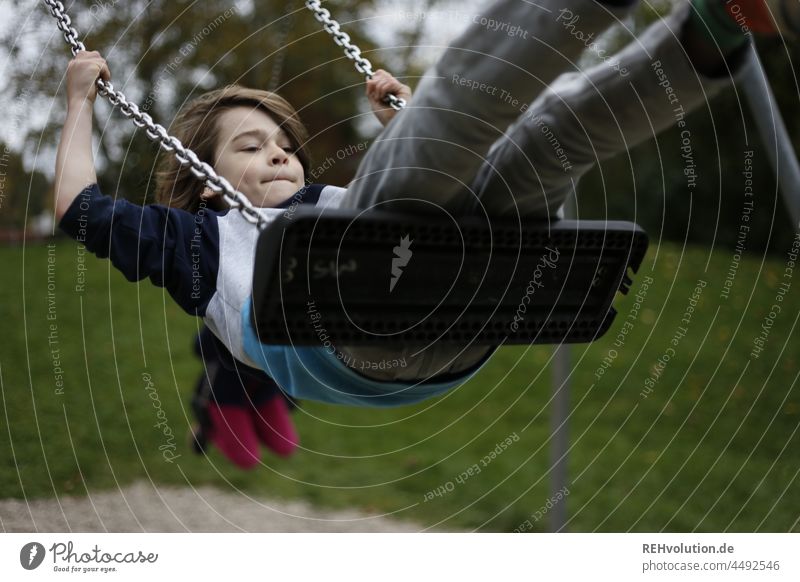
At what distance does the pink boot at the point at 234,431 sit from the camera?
1.69 m

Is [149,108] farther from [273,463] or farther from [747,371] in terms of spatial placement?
[747,371]

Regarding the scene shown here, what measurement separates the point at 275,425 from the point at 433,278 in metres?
0.97

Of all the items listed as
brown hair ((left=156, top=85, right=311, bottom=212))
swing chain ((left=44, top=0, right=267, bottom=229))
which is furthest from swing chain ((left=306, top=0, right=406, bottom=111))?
swing chain ((left=44, top=0, right=267, bottom=229))

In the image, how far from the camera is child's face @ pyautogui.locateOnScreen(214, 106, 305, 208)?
1014 mm

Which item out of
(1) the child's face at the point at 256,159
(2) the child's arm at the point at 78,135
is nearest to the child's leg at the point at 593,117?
(1) the child's face at the point at 256,159

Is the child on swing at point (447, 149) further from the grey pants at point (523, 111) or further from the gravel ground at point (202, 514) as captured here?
the gravel ground at point (202, 514)

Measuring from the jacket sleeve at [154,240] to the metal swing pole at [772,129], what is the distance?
65 cm

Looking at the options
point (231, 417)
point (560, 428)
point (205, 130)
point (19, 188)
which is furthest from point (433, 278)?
point (19, 188)

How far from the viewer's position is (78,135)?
91 cm

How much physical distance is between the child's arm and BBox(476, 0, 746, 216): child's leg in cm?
39

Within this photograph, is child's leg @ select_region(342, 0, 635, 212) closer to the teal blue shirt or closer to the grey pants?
the grey pants

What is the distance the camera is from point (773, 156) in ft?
4.17

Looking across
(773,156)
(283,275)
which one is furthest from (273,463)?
(283,275)
